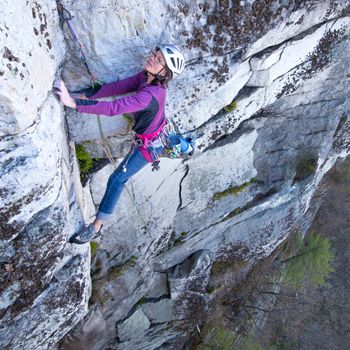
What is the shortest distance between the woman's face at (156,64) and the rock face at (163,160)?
37 cm

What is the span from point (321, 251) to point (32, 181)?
11.1 meters

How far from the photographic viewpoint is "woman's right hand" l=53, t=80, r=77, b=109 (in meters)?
3.37

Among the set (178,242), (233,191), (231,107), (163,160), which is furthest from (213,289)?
(231,107)

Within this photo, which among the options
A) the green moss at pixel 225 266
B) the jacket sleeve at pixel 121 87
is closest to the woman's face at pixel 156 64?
the jacket sleeve at pixel 121 87

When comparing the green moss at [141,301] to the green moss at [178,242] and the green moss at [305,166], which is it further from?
the green moss at [305,166]

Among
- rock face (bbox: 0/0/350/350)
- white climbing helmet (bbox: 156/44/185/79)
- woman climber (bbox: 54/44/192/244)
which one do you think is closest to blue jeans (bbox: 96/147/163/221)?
woman climber (bbox: 54/44/192/244)

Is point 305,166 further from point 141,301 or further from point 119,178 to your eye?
point 119,178

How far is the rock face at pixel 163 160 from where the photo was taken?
3.33 m

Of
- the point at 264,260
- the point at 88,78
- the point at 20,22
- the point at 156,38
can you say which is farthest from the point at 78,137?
the point at 264,260

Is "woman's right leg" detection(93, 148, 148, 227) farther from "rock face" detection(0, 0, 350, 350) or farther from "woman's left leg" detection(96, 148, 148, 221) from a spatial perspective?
"rock face" detection(0, 0, 350, 350)

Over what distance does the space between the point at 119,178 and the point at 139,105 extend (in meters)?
1.19

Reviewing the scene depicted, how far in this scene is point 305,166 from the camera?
27.3 ft

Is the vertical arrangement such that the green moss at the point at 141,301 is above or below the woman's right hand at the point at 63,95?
below

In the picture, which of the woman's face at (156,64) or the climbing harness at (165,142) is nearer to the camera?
the woman's face at (156,64)
